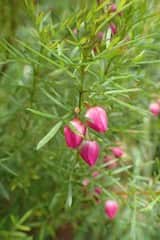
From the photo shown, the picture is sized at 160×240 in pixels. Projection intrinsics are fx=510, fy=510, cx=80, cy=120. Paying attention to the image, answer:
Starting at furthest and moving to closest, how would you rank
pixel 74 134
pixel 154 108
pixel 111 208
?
1. pixel 154 108
2. pixel 111 208
3. pixel 74 134

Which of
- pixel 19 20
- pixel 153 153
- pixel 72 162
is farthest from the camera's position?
pixel 153 153

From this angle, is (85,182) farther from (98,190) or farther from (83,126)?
(83,126)

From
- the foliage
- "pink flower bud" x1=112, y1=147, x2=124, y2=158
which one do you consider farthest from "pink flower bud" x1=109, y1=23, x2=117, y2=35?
"pink flower bud" x1=112, y1=147, x2=124, y2=158

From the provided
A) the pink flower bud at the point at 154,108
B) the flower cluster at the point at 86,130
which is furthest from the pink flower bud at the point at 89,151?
the pink flower bud at the point at 154,108

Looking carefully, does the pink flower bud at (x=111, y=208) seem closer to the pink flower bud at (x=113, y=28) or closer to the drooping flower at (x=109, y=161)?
the drooping flower at (x=109, y=161)

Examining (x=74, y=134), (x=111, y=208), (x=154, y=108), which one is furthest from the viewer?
(x=154, y=108)

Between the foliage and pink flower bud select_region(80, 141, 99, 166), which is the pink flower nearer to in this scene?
the foliage

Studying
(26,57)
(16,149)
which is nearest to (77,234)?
(16,149)

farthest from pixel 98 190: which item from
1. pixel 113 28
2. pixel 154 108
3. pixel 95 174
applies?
pixel 113 28

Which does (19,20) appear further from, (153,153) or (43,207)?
(153,153)
